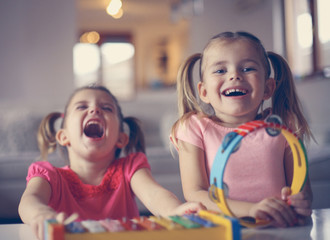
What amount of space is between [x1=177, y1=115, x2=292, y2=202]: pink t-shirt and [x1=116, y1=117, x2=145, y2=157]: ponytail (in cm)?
31

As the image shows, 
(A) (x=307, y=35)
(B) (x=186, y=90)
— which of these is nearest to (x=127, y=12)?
(A) (x=307, y=35)

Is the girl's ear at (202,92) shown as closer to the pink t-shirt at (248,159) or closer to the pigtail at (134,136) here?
the pink t-shirt at (248,159)

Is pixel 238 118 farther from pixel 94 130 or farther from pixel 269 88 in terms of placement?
pixel 94 130

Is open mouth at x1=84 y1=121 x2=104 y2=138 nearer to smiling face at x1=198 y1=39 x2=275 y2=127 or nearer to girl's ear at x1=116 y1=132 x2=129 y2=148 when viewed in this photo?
girl's ear at x1=116 y1=132 x2=129 y2=148

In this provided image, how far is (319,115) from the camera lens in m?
3.16

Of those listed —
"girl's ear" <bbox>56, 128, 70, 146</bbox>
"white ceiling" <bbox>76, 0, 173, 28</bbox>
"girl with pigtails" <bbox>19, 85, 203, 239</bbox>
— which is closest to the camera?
"girl with pigtails" <bbox>19, 85, 203, 239</bbox>

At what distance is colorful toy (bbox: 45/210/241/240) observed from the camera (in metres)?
0.45

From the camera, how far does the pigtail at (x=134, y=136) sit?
105 cm

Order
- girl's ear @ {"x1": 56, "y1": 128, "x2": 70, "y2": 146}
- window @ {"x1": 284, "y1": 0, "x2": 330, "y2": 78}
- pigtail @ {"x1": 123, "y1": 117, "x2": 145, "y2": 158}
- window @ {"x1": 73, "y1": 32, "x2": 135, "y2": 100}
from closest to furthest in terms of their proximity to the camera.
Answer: girl's ear @ {"x1": 56, "y1": 128, "x2": 70, "y2": 146} → pigtail @ {"x1": 123, "y1": 117, "x2": 145, "y2": 158} → window @ {"x1": 284, "y1": 0, "x2": 330, "y2": 78} → window @ {"x1": 73, "y1": 32, "x2": 135, "y2": 100}

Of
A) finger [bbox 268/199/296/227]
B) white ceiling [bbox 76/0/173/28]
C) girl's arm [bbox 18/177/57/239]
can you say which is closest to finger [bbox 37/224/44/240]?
girl's arm [bbox 18/177/57/239]

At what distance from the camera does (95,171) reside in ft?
3.03

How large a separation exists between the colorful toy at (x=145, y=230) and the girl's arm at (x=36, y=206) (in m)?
0.09

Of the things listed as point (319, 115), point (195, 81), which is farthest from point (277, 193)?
point (319, 115)

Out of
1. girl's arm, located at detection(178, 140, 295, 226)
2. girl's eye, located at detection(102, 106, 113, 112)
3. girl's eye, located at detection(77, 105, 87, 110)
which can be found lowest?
girl's arm, located at detection(178, 140, 295, 226)
